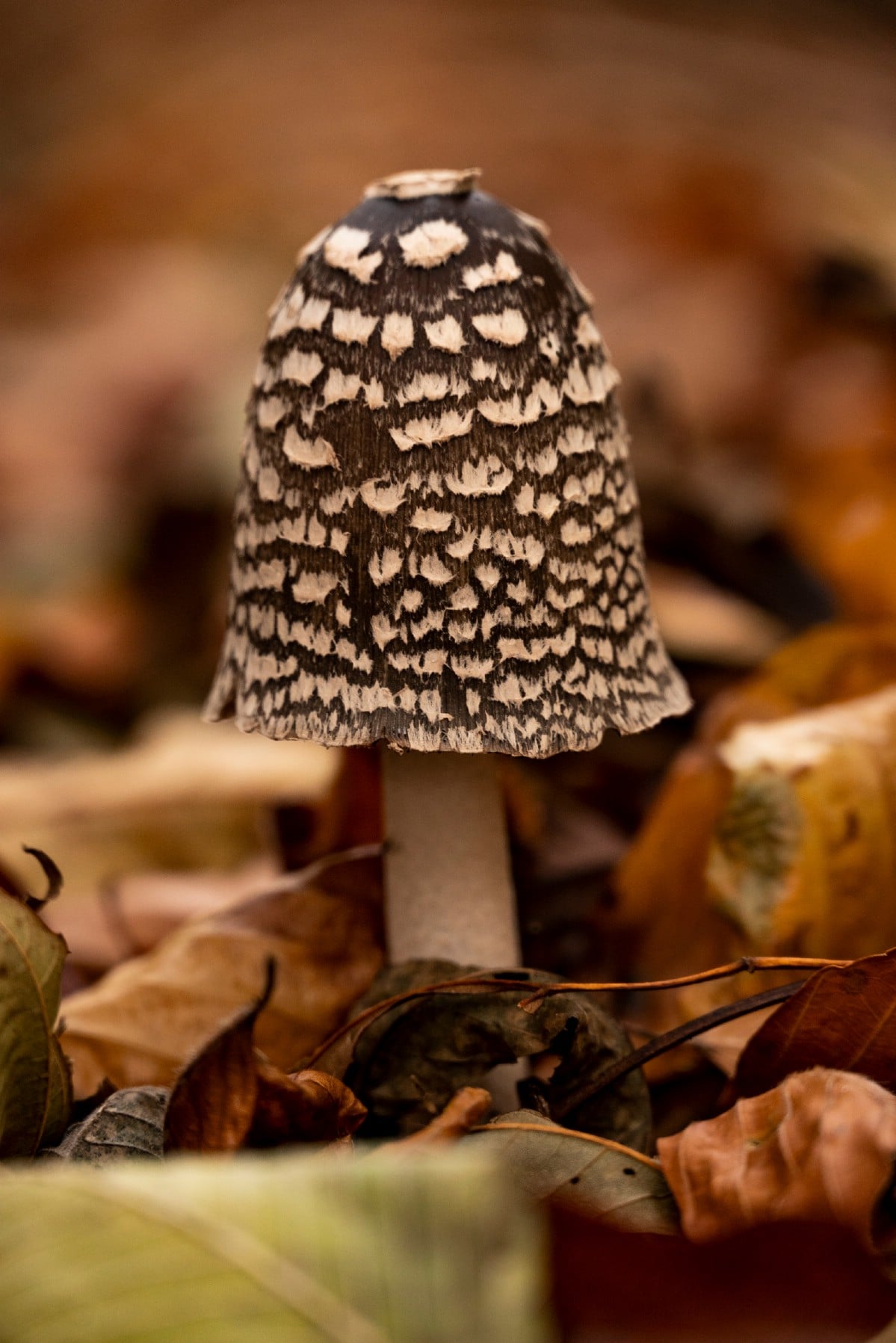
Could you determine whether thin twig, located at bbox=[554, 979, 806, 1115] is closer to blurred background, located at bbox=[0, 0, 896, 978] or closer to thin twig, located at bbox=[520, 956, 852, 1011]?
thin twig, located at bbox=[520, 956, 852, 1011]

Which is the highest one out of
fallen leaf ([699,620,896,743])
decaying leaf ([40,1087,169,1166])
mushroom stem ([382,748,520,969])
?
fallen leaf ([699,620,896,743])

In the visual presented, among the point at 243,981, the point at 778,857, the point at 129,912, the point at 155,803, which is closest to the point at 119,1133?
the point at 243,981

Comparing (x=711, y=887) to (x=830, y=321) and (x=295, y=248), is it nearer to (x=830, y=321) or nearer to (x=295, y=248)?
(x=830, y=321)

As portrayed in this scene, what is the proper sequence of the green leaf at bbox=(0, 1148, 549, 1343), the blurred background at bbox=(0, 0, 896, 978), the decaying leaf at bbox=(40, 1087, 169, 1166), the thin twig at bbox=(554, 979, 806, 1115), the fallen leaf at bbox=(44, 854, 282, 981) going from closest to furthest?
the green leaf at bbox=(0, 1148, 549, 1343), the decaying leaf at bbox=(40, 1087, 169, 1166), the thin twig at bbox=(554, 979, 806, 1115), the fallen leaf at bbox=(44, 854, 282, 981), the blurred background at bbox=(0, 0, 896, 978)

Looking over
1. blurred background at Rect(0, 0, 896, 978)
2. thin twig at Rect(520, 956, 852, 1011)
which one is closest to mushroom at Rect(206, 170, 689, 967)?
thin twig at Rect(520, 956, 852, 1011)

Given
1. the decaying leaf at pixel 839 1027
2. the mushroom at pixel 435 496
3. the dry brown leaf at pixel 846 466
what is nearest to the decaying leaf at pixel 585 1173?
the decaying leaf at pixel 839 1027

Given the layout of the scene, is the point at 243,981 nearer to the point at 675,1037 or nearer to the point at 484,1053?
the point at 484,1053
